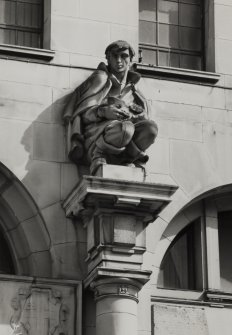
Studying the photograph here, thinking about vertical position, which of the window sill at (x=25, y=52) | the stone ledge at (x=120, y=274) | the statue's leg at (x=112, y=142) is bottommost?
the stone ledge at (x=120, y=274)

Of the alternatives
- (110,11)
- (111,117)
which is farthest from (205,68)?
(111,117)

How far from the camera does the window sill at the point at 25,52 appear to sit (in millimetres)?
24359

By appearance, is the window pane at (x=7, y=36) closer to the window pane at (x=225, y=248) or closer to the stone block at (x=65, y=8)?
the stone block at (x=65, y=8)

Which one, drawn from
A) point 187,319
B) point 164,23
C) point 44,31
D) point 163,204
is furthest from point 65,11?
point 187,319

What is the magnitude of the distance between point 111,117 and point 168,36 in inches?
125

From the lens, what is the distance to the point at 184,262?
82.2 feet

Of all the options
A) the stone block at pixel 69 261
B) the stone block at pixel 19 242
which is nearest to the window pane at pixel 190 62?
the stone block at pixel 69 261

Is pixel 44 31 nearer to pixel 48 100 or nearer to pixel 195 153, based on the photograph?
pixel 48 100

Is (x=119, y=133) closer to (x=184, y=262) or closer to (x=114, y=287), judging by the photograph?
(x=114, y=287)

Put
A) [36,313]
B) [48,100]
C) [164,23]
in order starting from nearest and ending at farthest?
[36,313]
[48,100]
[164,23]

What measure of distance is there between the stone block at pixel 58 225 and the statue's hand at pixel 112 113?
164 centimetres

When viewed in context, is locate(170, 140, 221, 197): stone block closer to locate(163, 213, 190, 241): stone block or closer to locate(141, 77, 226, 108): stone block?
locate(163, 213, 190, 241): stone block

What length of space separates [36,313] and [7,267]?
1.39m

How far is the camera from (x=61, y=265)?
76.8ft
